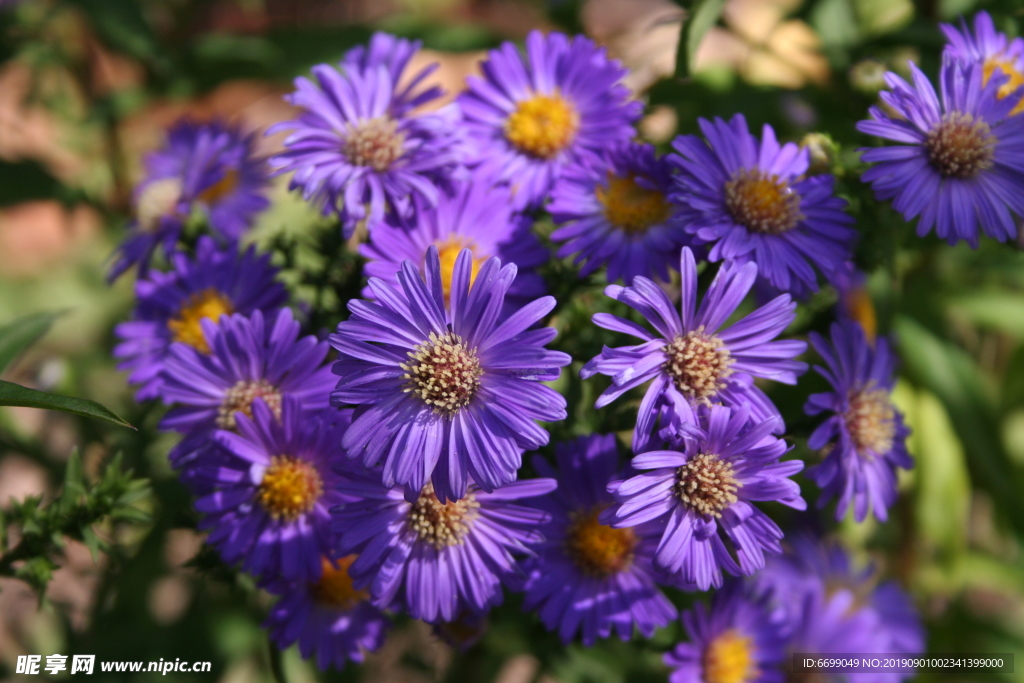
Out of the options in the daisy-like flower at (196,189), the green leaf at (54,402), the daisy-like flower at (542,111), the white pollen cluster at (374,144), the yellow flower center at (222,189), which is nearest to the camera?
the green leaf at (54,402)

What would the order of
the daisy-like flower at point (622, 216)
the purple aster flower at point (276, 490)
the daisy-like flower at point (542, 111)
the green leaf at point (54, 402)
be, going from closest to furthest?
the green leaf at point (54, 402) → the purple aster flower at point (276, 490) → the daisy-like flower at point (622, 216) → the daisy-like flower at point (542, 111)

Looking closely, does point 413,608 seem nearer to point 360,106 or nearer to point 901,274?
point 360,106

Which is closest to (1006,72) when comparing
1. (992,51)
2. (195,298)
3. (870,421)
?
(992,51)

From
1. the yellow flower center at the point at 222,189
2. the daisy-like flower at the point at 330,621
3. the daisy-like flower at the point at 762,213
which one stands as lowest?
the daisy-like flower at the point at 330,621

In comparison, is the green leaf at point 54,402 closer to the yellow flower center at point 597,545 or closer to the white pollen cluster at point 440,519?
the white pollen cluster at point 440,519

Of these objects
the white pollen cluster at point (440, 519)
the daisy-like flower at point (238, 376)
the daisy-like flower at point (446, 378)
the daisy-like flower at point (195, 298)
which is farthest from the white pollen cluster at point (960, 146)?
the daisy-like flower at point (195, 298)

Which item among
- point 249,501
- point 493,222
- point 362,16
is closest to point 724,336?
point 493,222
